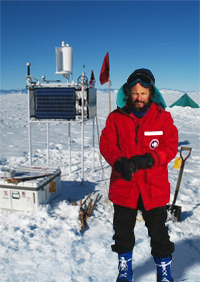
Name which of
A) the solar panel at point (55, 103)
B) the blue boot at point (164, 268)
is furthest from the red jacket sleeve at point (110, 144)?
the solar panel at point (55, 103)

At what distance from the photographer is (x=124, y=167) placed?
5.76 feet

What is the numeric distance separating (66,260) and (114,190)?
1333mm

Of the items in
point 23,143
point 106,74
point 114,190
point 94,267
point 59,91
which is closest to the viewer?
point 114,190

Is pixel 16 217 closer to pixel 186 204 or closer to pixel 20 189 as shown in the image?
pixel 20 189

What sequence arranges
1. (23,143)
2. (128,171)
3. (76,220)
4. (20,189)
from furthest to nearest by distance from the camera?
1. (23,143)
2. (20,189)
3. (76,220)
4. (128,171)

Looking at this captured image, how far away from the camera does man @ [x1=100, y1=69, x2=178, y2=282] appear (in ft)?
6.09

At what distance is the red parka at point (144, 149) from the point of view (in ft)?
6.09

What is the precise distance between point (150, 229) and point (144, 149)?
644mm

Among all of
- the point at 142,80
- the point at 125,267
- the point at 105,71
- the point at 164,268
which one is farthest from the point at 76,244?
the point at 105,71

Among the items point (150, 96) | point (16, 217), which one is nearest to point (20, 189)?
point (16, 217)

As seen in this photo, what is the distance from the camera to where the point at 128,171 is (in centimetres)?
175

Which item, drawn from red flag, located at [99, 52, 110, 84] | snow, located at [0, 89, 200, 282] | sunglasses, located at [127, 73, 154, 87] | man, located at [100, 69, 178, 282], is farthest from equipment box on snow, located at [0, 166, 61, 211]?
sunglasses, located at [127, 73, 154, 87]

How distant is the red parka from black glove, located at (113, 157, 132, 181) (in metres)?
0.05

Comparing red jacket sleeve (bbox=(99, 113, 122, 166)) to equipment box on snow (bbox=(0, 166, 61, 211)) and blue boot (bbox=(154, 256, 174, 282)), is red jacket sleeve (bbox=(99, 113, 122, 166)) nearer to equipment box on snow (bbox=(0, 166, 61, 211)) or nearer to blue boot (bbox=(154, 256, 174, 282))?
blue boot (bbox=(154, 256, 174, 282))
